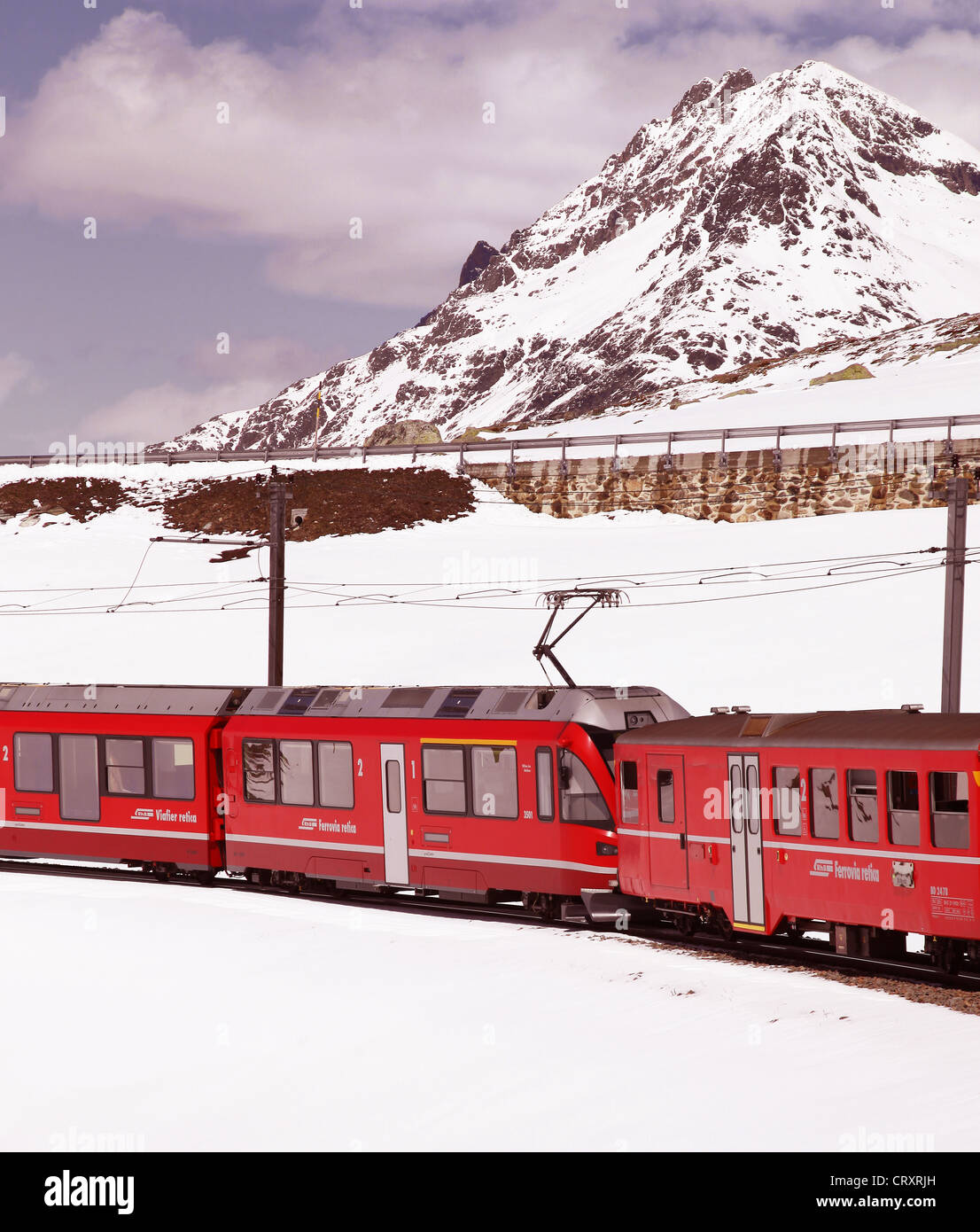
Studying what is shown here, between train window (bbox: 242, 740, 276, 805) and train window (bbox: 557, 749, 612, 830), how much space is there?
5897mm

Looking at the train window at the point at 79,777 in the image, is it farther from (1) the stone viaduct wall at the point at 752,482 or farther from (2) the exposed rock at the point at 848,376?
(2) the exposed rock at the point at 848,376

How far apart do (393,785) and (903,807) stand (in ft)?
27.6

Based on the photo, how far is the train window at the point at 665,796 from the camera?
17594 mm

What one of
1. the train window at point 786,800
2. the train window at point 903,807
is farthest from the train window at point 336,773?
the train window at point 903,807

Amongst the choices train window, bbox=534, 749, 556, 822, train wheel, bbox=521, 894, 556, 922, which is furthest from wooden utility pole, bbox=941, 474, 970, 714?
train wheel, bbox=521, 894, 556, 922

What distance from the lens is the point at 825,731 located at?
51.8 feet

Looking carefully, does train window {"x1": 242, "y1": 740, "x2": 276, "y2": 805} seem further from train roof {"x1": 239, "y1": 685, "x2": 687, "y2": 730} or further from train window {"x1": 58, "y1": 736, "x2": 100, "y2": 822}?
train window {"x1": 58, "y1": 736, "x2": 100, "y2": 822}

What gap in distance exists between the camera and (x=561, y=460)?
5688 cm

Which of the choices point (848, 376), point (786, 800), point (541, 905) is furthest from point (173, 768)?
point (848, 376)

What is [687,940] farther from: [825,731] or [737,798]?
[825,731]

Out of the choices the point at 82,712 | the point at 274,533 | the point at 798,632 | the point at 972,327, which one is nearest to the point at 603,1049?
the point at 82,712

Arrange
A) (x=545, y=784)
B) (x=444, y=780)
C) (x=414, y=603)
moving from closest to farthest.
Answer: (x=545, y=784)
(x=444, y=780)
(x=414, y=603)
